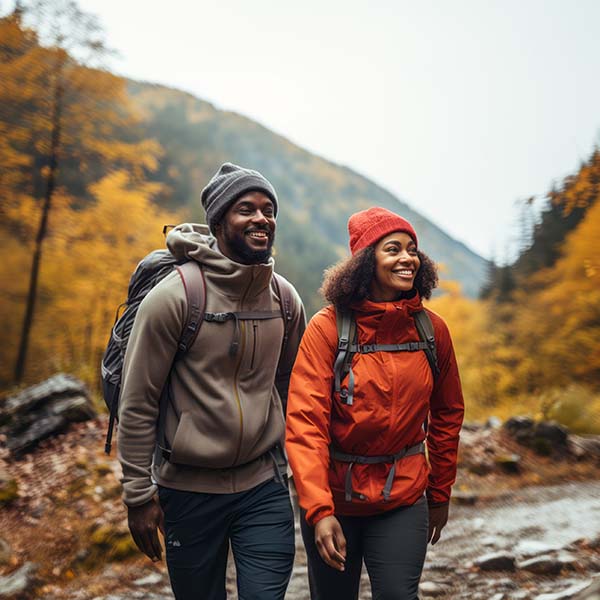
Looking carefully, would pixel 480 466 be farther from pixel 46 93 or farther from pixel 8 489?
pixel 46 93

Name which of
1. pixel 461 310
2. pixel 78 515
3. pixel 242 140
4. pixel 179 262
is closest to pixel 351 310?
pixel 179 262

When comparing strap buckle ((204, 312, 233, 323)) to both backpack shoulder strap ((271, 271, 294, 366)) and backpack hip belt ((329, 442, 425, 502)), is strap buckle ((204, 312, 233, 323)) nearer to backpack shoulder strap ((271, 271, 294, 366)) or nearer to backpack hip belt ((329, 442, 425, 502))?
backpack shoulder strap ((271, 271, 294, 366))

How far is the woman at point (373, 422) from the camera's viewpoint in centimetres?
234

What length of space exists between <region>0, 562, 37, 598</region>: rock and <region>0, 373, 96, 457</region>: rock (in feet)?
8.96

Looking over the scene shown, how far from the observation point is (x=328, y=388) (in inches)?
95.5

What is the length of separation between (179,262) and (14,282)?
38.0 ft

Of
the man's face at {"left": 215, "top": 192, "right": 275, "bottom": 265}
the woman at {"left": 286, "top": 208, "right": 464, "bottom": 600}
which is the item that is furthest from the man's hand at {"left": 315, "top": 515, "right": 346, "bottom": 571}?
the man's face at {"left": 215, "top": 192, "right": 275, "bottom": 265}

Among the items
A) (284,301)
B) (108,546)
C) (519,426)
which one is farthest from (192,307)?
(519,426)

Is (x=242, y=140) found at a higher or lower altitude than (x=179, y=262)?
higher

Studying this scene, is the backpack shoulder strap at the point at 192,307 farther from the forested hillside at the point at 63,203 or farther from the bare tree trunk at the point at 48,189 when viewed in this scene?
the bare tree trunk at the point at 48,189

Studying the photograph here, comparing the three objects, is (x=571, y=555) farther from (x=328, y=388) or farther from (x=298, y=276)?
(x=298, y=276)

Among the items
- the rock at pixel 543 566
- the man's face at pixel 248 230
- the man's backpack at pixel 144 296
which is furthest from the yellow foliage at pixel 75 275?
the man's face at pixel 248 230

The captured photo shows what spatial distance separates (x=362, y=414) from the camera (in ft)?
7.82

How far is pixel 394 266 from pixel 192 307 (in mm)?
892
